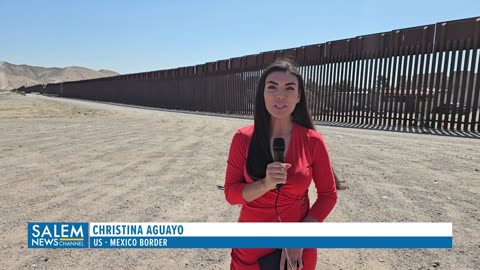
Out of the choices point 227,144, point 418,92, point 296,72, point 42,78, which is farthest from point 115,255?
point 42,78

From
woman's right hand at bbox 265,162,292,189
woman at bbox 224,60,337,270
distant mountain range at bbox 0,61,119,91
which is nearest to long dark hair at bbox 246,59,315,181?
woman at bbox 224,60,337,270

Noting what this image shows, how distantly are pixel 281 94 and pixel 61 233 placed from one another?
1.57 metres

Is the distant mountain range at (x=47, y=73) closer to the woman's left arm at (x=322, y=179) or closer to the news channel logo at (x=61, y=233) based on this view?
the news channel logo at (x=61, y=233)

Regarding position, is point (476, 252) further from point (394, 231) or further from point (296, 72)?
point (296, 72)

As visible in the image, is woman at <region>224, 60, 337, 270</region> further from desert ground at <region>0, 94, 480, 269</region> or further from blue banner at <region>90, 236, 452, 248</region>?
desert ground at <region>0, 94, 480, 269</region>

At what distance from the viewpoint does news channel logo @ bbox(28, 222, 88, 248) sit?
1.97m

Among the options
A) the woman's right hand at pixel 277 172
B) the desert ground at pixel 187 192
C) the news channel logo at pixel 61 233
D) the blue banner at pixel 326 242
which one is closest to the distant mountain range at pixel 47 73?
the desert ground at pixel 187 192

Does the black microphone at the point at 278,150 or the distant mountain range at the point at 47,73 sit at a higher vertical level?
the distant mountain range at the point at 47,73

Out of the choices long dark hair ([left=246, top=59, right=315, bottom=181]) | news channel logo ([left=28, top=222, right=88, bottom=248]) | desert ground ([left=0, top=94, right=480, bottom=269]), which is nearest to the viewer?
long dark hair ([left=246, top=59, right=315, bottom=181])

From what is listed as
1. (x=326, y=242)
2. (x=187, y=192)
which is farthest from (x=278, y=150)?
(x=187, y=192)

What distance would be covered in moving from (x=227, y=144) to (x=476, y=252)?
5.64 meters

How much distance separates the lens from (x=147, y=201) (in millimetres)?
4125

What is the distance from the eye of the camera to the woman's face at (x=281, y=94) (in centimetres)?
171

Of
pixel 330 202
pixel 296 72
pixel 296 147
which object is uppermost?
pixel 296 72
